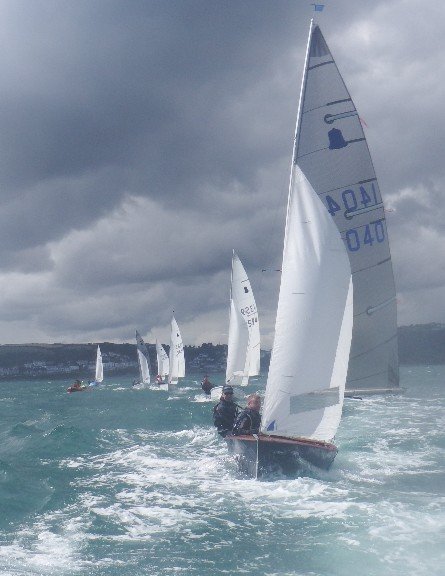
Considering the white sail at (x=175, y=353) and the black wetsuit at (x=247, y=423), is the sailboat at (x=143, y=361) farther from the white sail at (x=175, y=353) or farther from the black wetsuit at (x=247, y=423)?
the black wetsuit at (x=247, y=423)

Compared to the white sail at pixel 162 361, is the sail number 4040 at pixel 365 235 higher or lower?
higher

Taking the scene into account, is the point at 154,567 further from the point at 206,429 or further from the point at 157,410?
the point at 157,410

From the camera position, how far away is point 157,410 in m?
33.1

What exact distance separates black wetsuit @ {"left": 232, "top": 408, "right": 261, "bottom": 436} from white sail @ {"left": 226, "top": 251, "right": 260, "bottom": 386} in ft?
61.4

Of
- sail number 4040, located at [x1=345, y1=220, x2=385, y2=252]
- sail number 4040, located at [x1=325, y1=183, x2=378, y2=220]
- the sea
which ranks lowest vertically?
the sea

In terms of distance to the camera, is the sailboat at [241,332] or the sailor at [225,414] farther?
the sailboat at [241,332]

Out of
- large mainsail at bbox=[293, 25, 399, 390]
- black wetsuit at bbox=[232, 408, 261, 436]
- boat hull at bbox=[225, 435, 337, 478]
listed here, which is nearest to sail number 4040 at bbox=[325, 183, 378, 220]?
large mainsail at bbox=[293, 25, 399, 390]

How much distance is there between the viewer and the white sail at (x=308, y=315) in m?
11.1

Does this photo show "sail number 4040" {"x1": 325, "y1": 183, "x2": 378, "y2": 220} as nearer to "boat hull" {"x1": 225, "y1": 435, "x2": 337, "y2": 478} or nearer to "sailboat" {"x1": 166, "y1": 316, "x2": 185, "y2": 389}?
"boat hull" {"x1": 225, "y1": 435, "x2": 337, "y2": 478}

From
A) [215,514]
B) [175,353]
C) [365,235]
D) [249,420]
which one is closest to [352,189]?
[365,235]

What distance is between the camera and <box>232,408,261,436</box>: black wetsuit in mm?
12477

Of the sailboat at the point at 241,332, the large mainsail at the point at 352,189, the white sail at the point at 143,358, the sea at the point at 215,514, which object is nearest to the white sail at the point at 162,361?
the white sail at the point at 143,358

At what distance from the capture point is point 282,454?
1114 centimetres

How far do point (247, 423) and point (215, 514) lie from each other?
300 cm
